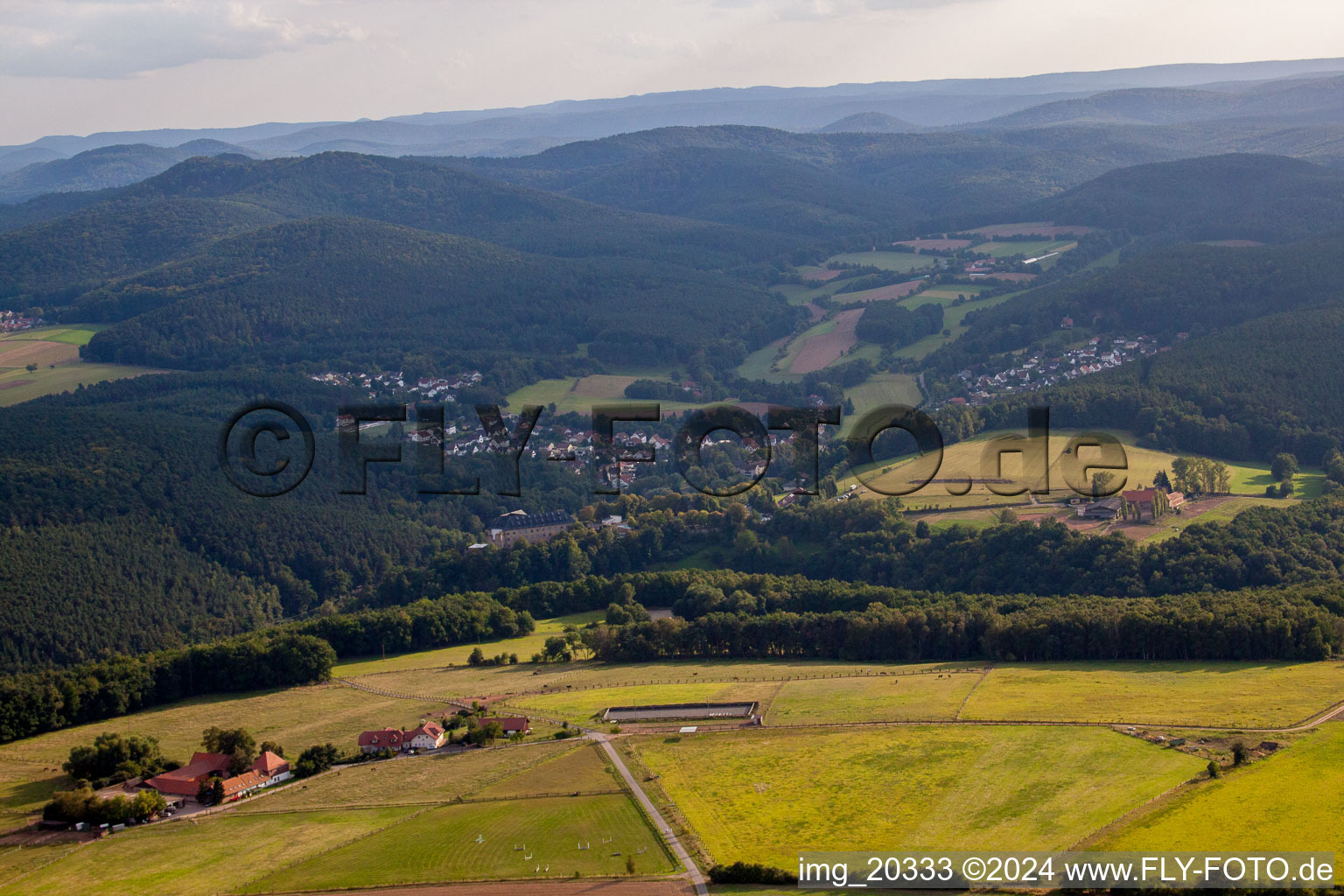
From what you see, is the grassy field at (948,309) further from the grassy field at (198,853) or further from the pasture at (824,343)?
the grassy field at (198,853)

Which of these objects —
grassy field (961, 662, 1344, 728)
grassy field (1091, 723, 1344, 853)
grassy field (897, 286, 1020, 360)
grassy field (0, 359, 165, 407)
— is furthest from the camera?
grassy field (897, 286, 1020, 360)

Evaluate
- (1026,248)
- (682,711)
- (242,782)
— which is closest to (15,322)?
(1026,248)

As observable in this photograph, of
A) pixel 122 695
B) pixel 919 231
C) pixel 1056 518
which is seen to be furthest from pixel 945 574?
pixel 919 231

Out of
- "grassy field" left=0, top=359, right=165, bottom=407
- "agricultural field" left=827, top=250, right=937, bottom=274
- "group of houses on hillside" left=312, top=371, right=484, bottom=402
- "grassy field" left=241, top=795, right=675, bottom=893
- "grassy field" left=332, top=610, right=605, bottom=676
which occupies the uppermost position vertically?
"agricultural field" left=827, top=250, right=937, bottom=274

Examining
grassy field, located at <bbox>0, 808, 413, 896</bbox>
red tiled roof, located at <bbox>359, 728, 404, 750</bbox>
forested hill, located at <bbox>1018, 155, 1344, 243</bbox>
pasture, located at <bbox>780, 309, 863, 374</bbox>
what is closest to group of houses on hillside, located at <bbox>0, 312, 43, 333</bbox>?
pasture, located at <bbox>780, 309, 863, 374</bbox>

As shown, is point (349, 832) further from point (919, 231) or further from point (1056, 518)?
point (919, 231)

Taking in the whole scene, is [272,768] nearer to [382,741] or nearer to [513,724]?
[382,741]

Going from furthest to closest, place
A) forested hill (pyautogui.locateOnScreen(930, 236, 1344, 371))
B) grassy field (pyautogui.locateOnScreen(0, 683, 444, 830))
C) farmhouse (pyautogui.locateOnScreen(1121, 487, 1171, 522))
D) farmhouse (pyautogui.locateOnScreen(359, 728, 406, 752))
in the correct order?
forested hill (pyautogui.locateOnScreen(930, 236, 1344, 371)) < farmhouse (pyautogui.locateOnScreen(1121, 487, 1171, 522)) < farmhouse (pyautogui.locateOnScreen(359, 728, 406, 752)) < grassy field (pyautogui.locateOnScreen(0, 683, 444, 830))

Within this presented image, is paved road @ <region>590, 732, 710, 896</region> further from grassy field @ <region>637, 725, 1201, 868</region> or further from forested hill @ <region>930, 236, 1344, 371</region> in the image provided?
forested hill @ <region>930, 236, 1344, 371</region>
